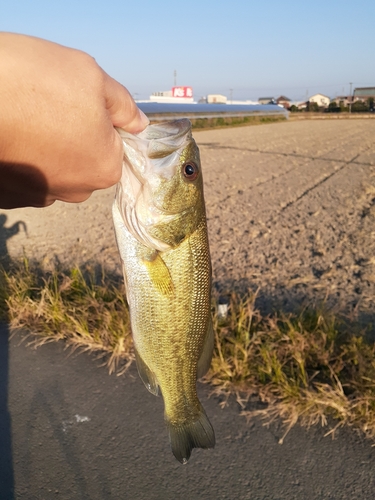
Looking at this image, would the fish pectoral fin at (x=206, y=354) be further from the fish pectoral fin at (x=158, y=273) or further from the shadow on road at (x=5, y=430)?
the shadow on road at (x=5, y=430)

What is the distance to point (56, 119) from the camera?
4.95ft

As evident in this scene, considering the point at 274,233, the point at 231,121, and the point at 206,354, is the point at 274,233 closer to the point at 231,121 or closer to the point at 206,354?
the point at 206,354

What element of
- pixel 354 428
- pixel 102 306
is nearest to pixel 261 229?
pixel 102 306

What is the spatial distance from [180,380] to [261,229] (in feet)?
18.1

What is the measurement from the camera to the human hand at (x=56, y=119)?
142cm

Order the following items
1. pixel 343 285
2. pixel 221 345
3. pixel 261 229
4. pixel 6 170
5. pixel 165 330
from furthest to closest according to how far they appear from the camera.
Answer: pixel 261 229, pixel 343 285, pixel 221 345, pixel 165 330, pixel 6 170

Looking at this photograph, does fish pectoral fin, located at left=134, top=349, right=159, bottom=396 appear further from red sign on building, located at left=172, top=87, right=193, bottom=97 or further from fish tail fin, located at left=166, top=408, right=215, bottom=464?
red sign on building, located at left=172, top=87, right=193, bottom=97

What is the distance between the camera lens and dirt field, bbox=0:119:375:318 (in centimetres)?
516

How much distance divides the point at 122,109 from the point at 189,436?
139cm

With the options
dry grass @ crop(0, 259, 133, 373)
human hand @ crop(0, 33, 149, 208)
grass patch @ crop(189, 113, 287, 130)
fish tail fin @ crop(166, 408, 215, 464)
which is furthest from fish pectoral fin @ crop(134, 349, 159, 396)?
grass patch @ crop(189, 113, 287, 130)

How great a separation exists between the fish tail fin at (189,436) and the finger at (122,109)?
127 centimetres

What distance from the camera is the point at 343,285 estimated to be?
5.07 meters

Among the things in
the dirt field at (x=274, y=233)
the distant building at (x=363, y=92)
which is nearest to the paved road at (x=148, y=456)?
the dirt field at (x=274, y=233)

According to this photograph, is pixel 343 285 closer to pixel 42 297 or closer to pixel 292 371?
pixel 292 371
